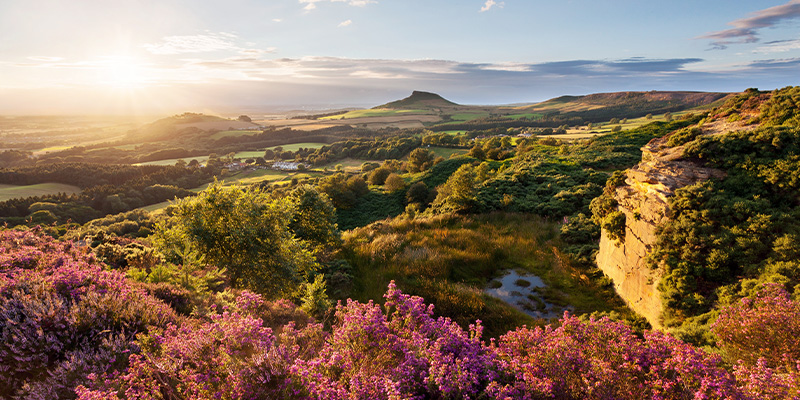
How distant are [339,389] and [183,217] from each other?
8.94 metres

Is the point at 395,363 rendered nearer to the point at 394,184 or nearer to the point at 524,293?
the point at 524,293

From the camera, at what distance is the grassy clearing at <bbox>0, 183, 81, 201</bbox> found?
57469 millimetres

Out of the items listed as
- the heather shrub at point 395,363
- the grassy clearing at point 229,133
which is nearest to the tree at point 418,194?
the heather shrub at point 395,363

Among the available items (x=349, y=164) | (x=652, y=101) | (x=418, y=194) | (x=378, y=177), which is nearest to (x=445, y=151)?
(x=378, y=177)

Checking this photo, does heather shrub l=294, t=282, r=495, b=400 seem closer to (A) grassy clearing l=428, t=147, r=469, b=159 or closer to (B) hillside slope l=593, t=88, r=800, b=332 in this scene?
(B) hillside slope l=593, t=88, r=800, b=332

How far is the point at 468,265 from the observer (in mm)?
13758

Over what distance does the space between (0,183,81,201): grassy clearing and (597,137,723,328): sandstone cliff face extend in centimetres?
8838

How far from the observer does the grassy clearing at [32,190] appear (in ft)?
189

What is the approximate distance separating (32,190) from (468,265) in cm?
9293

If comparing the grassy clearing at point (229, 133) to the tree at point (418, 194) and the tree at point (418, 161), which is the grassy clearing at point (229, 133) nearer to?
the tree at point (418, 161)

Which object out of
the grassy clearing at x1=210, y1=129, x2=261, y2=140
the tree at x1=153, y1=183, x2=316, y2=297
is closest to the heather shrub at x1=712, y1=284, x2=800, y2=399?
the tree at x1=153, y1=183, x2=316, y2=297

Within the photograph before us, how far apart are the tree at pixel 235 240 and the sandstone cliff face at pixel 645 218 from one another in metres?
11.2

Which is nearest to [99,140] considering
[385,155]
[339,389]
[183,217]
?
[385,155]

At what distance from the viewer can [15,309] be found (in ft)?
13.9
